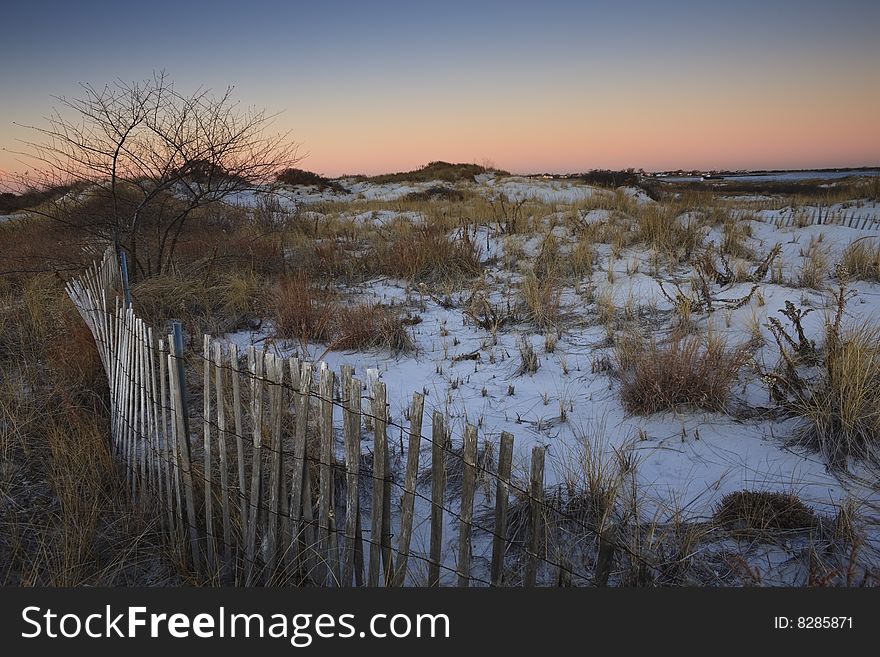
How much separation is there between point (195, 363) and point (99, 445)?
107 cm

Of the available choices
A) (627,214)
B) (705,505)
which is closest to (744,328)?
(705,505)

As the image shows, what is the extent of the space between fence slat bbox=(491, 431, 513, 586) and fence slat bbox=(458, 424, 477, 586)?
3.9 inches

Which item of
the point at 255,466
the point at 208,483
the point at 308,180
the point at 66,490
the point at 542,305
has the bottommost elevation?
the point at 66,490

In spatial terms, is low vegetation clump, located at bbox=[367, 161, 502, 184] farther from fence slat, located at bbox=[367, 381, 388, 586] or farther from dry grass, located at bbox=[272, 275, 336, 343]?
fence slat, located at bbox=[367, 381, 388, 586]

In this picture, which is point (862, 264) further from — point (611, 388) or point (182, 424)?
point (182, 424)

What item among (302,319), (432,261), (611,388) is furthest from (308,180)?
(611,388)

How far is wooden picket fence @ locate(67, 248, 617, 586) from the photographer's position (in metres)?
2.00

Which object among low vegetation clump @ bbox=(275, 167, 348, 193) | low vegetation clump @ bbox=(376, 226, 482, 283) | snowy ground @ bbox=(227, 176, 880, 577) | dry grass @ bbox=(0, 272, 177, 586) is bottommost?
dry grass @ bbox=(0, 272, 177, 586)

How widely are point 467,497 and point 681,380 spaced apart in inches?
93.0

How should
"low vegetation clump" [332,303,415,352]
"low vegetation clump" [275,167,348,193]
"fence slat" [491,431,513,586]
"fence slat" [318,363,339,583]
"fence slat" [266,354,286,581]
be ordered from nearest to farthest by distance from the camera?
"fence slat" [491,431,513,586]
"fence slat" [318,363,339,583]
"fence slat" [266,354,286,581]
"low vegetation clump" [332,303,415,352]
"low vegetation clump" [275,167,348,193]

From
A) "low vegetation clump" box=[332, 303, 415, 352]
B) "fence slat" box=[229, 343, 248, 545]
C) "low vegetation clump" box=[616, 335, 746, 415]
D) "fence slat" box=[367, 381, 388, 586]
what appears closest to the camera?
"fence slat" box=[367, 381, 388, 586]

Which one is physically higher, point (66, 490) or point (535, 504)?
point (535, 504)

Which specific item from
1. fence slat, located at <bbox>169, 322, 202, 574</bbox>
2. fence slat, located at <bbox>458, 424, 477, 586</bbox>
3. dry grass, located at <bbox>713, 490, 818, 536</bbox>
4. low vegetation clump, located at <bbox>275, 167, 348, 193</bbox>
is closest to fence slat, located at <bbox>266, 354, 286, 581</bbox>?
fence slat, located at <bbox>169, 322, 202, 574</bbox>

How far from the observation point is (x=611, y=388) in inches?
161
